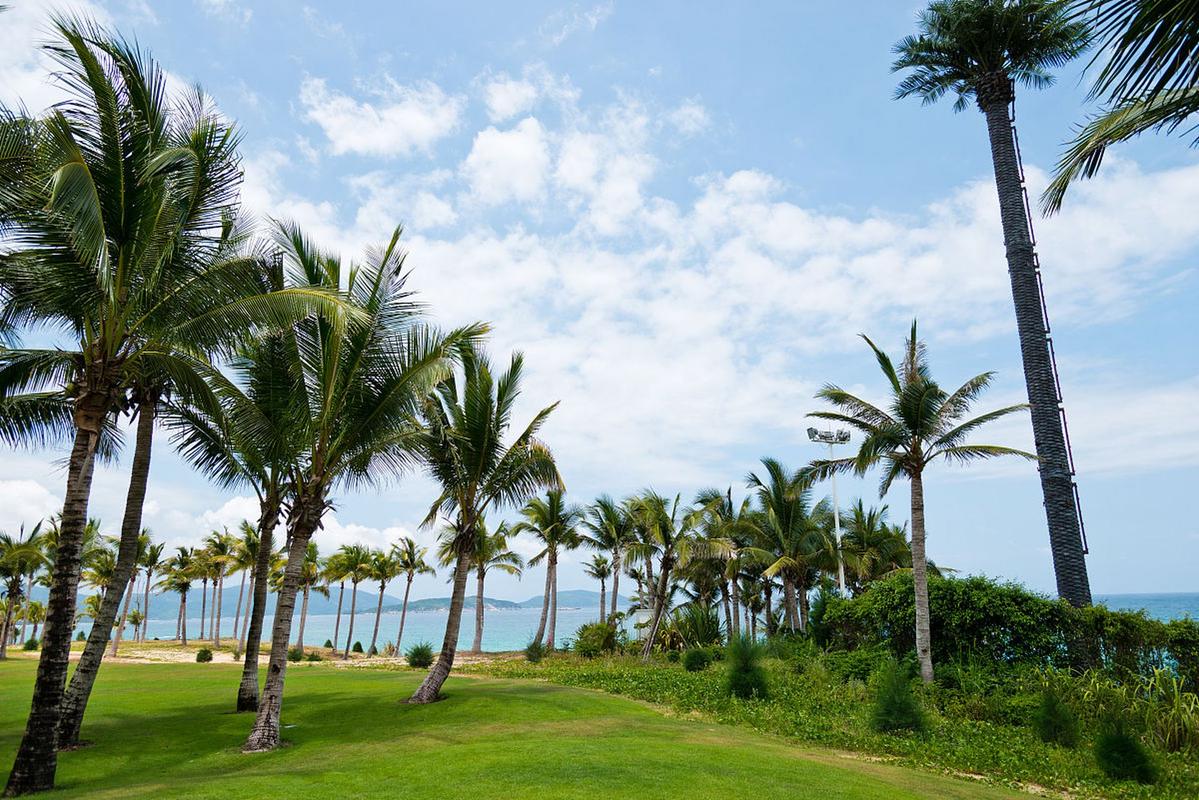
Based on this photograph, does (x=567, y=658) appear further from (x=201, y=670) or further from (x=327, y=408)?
(x=327, y=408)

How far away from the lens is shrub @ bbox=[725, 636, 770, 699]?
17.1m

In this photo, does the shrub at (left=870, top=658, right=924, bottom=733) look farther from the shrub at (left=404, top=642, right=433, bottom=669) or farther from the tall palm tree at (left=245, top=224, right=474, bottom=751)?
the shrub at (left=404, top=642, right=433, bottom=669)

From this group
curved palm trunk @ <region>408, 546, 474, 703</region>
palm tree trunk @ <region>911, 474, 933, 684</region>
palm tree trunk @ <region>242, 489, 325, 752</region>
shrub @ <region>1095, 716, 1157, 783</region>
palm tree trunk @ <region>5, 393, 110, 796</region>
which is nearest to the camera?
palm tree trunk @ <region>5, 393, 110, 796</region>

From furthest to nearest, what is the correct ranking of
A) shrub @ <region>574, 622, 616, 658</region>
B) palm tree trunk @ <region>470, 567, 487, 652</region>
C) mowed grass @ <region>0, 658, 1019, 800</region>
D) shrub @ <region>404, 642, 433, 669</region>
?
palm tree trunk @ <region>470, 567, 487, 652</region> < shrub @ <region>574, 622, 616, 658</region> < shrub @ <region>404, 642, 433, 669</region> < mowed grass @ <region>0, 658, 1019, 800</region>

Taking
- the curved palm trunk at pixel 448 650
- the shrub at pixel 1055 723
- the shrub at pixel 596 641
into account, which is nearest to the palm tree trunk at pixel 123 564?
the curved palm trunk at pixel 448 650

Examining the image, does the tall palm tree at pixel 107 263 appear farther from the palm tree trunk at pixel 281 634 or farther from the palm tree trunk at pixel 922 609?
the palm tree trunk at pixel 922 609

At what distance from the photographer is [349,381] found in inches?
523

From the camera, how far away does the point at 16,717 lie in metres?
14.8

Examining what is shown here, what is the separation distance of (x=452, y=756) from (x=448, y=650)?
23.8ft

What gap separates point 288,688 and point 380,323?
1166 centimetres

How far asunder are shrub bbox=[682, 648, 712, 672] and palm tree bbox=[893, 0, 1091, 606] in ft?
36.8

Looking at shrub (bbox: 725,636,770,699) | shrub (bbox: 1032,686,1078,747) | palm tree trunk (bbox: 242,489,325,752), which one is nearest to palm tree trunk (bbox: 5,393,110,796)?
palm tree trunk (bbox: 242,489,325,752)

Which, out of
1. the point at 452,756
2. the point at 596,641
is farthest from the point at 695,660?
the point at 452,756

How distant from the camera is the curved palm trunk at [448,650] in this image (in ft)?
53.5
